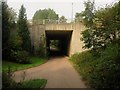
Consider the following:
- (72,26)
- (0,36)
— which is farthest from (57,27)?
(0,36)

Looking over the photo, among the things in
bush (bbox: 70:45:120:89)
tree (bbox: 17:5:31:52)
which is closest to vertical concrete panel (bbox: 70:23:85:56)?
tree (bbox: 17:5:31:52)

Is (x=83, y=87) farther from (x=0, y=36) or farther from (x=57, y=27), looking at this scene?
(x=57, y=27)

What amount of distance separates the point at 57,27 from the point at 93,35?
727 inches

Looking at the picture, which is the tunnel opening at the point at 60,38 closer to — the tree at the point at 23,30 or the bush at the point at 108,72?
the tree at the point at 23,30

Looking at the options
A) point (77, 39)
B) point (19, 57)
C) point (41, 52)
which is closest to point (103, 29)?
point (19, 57)

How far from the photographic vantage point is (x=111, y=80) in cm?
1494

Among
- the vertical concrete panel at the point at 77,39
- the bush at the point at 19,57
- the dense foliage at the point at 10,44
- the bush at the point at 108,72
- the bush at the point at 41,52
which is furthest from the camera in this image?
the bush at the point at 41,52

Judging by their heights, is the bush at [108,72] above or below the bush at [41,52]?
above

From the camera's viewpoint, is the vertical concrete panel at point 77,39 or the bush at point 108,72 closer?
the bush at point 108,72

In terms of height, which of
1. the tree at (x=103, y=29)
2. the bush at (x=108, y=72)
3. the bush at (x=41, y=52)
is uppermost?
the tree at (x=103, y=29)

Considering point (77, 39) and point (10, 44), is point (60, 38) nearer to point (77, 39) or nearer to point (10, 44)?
point (77, 39)

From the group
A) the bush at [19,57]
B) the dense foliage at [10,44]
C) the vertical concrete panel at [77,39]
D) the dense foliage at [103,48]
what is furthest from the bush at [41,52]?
the dense foliage at [103,48]

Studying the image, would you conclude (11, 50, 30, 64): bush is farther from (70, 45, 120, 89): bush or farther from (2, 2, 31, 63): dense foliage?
(70, 45, 120, 89): bush

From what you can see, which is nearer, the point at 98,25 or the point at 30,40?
the point at 98,25
